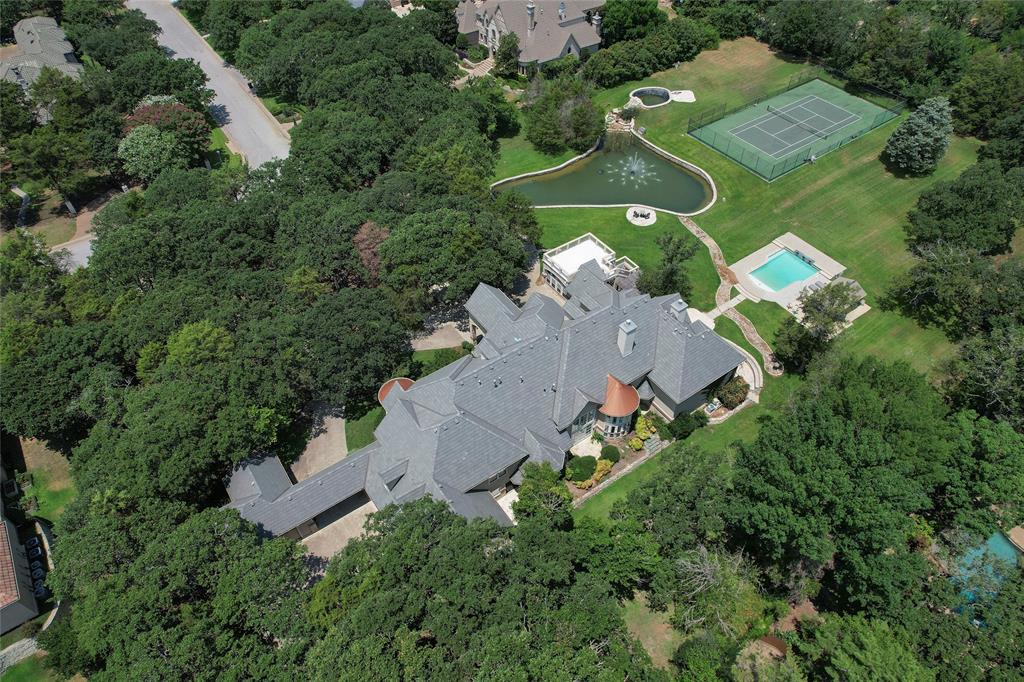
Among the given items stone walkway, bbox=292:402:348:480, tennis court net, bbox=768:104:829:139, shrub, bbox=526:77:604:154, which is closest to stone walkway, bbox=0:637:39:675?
stone walkway, bbox=292:402:348:480

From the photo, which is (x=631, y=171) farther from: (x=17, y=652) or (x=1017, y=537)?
(x=17, y=652)

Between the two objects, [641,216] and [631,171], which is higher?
[641,216]

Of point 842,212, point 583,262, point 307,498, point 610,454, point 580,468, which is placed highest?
point 842,212

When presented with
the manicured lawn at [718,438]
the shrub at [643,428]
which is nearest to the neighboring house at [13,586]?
the manicured lawn at [718,438]

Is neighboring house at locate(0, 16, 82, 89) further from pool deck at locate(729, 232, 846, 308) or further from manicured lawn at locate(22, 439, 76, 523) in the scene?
pool deck at locate(729, 232, 846, 308)

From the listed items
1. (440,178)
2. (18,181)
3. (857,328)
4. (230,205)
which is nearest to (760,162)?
(857,328)

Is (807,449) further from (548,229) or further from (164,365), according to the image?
(164,365)

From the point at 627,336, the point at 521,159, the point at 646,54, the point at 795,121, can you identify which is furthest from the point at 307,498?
the point at 646,54
